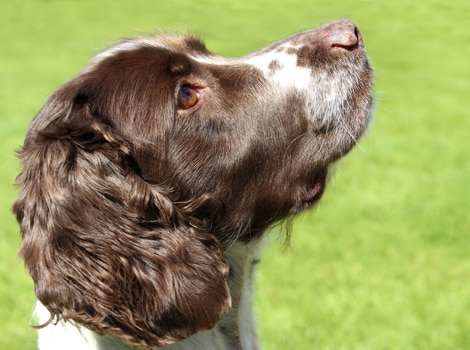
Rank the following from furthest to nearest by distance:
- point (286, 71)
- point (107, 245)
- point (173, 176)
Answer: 1. point (286, 71)
2. point (173, 176)
3. point (107, 245)

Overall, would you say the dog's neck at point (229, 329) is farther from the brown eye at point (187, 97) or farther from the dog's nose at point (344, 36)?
the dog's nose at point (344, 36)

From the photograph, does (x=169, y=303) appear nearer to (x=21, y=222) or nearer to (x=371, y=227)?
(x=21, y=222)

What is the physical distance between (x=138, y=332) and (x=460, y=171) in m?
6.44

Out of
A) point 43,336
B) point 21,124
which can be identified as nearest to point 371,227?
point 43,336

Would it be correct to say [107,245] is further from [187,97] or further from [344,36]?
→ [344,36]

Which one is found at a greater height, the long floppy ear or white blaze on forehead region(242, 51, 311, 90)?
white blaze on forehead region(242, 51, 311, 90)

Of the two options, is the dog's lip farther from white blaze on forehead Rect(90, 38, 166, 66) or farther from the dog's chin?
white blaze on forehead Rect(90, 38, 166, 66)

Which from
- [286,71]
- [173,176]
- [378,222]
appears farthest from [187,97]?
[378,222]

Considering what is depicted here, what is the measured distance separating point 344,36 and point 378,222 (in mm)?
4129

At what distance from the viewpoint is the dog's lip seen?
3299 millimetres

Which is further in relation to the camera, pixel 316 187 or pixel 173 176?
pixel 316 187

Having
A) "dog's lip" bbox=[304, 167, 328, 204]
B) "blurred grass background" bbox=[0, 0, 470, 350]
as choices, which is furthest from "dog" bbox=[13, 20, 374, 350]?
"blurred grass background" bbox=[0, 0, 470, 350]

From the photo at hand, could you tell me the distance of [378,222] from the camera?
23.7ft

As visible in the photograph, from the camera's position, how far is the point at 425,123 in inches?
422
